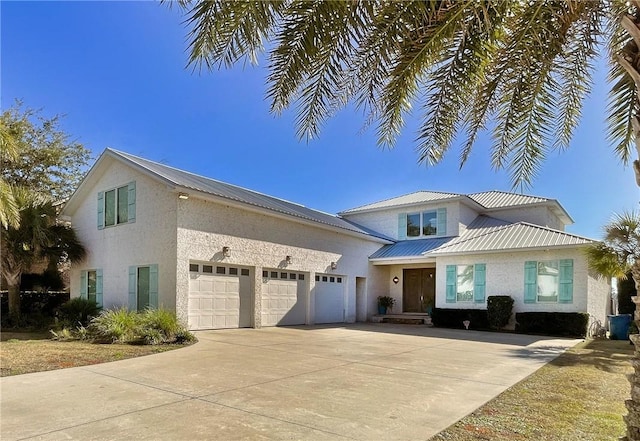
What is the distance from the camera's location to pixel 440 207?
23047mm

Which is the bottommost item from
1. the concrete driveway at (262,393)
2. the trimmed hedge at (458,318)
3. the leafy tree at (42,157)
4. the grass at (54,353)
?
the trimmed hedge at (458,318)

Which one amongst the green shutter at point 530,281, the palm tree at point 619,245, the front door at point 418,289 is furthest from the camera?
the front door at point 418,289

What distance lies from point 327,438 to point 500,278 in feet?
53.8

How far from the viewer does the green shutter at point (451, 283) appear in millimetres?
20062

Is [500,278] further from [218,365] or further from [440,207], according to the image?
[218,365]

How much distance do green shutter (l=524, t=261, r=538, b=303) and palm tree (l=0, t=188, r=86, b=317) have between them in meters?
18.9

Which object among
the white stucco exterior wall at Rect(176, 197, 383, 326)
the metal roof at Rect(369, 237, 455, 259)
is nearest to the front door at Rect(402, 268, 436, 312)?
the metal roof at Rect(369, 237, 455, 259)

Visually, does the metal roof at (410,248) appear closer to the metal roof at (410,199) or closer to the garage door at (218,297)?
the metal roof at (410,199)

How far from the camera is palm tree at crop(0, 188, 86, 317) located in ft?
53.7

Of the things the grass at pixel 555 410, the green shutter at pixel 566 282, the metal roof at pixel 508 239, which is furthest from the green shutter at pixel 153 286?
the green shutter at pixel 566 282

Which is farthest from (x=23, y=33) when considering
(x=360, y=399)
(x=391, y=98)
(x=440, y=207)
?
(x=440, y=207)

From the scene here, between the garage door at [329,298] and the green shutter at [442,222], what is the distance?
610 centimetres

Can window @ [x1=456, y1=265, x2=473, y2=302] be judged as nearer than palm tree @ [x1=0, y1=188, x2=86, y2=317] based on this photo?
No

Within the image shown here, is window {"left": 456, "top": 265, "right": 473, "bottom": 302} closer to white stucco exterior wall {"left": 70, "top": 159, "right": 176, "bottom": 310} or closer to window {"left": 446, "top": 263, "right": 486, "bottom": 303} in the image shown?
window {"left": 446, "top": 263, "right": 486, "bottom": 303}
